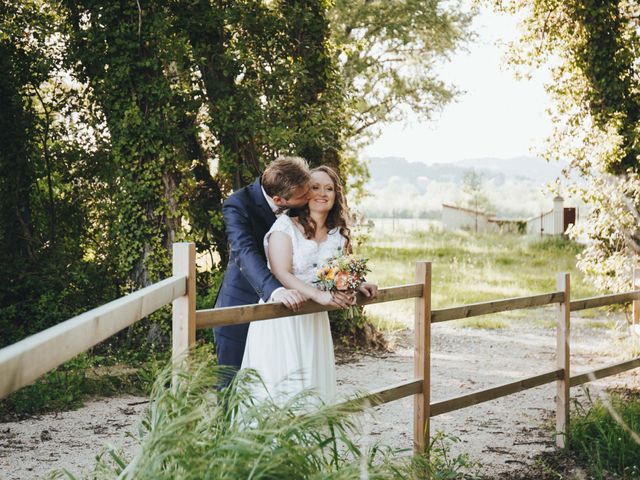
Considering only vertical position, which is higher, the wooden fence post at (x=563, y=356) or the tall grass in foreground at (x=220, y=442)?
the tall grass in foreground at (x=220, y=442)

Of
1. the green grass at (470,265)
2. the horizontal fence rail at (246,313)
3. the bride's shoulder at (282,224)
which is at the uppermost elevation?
the bride's shoulder at (282,224)

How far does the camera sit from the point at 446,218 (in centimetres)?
3503

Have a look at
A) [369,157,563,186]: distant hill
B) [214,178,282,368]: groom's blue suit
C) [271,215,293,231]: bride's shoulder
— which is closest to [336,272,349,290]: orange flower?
[271,215,293,231]: bride's shoulder

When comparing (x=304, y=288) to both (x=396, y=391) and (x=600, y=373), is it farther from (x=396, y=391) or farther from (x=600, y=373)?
(x=600, y=373)

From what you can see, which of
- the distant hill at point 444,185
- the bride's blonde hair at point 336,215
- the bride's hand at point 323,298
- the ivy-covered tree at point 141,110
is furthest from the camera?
the distant hill at point 444,185

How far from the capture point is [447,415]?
23.7 ft

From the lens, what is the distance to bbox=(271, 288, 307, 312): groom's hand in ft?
12.1

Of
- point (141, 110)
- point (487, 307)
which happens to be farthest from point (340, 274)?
point (141, 110)

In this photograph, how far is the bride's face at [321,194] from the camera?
4.25 meters

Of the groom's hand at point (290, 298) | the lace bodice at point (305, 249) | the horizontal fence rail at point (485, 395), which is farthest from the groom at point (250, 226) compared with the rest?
the horizontal fence rail at point (485, 395)

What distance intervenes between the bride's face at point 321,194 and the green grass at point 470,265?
7.20 metres

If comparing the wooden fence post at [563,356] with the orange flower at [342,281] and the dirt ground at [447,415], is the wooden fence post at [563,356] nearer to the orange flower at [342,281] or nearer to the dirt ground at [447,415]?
the dirt ground at [447,415]

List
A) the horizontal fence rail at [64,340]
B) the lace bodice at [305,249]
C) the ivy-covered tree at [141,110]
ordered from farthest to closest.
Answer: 1. the ivy-covered tree at [141,110]
2. the lace bodice at [305,249]
3. the horizontal fence rail at [64,340]

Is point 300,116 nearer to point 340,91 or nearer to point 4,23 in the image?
point 340,91
